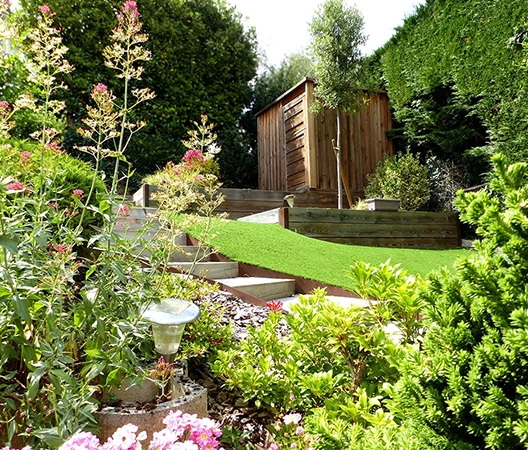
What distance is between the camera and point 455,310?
0.85 metres

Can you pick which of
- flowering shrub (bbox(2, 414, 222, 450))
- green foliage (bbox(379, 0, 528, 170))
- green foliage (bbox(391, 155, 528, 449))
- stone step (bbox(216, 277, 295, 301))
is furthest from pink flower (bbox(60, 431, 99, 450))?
green foliage (bbox(379, 0, 528, 170))

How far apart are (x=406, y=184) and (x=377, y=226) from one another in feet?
6.48

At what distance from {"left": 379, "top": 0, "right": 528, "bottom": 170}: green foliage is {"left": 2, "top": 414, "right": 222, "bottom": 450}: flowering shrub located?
731 centimetres

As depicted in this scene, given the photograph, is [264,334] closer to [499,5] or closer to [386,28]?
[499,5]

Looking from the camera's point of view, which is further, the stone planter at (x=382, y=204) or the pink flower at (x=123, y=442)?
the stone planter at (x=382, y=204)

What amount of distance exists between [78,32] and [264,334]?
10.8m

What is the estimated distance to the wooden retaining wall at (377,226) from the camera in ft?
20.0

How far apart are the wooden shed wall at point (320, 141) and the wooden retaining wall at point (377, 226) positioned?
235 cm

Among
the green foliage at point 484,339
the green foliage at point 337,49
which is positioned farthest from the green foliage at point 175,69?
the green foliage at point 484,339

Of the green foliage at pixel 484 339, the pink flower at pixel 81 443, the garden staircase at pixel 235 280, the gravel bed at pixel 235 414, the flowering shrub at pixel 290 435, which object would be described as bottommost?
the gravel bed at pixel 235 414

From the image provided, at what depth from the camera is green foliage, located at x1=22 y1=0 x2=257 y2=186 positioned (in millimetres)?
10062

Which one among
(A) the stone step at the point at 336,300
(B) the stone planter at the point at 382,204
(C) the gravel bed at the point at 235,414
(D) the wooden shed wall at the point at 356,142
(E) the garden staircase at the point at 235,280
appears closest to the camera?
(C) the gravel bed at the point at 235,414

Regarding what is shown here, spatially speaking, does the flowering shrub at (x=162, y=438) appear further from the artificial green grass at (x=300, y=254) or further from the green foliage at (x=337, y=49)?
the green foliage at (x=337, y=49)

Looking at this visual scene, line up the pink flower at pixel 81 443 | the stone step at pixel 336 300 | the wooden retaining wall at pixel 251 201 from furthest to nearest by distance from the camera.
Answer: the wooden retaining wall at pixel 251 201
the stone step at pixel 336 300
the pink flower at pixel 81 443
